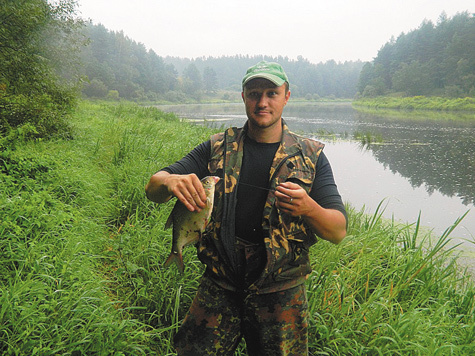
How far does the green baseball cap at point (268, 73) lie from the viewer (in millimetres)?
1790

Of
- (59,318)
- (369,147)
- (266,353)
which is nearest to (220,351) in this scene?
(266,353)

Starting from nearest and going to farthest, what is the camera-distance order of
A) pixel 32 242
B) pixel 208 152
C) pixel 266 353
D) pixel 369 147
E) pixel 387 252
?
1. pixel 266 353
2. pixel 208 152
3. pixel 32 242
4. pixel 387 252
5. pixel 369 147

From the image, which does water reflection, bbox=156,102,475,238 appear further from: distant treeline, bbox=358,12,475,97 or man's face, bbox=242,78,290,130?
distant treeline, bbox=358,12,475,97

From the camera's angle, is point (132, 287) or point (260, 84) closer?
point (260, 84)

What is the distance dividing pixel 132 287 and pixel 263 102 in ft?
6.69

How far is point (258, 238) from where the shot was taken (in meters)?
1.79

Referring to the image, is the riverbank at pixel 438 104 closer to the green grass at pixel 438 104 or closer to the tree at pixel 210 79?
the green grass at pixel 438 104

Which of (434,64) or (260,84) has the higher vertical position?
(434,64)

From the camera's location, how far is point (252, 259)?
5.78ft

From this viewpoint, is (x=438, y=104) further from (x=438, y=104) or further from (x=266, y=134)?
(x=266, y=134)

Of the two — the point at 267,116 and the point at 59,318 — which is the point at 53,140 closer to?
the point at 59,318

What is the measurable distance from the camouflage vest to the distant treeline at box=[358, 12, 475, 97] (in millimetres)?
48434

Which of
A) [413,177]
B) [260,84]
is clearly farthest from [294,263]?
[413,177]

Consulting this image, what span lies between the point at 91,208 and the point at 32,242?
4.33 feet
